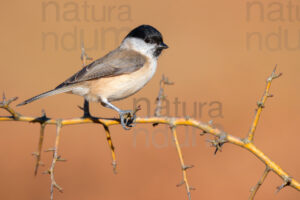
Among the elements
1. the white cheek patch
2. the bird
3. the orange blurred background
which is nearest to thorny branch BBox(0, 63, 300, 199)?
the bird

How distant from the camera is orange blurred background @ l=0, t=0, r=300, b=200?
15.9ft

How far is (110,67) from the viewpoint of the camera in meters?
3.21

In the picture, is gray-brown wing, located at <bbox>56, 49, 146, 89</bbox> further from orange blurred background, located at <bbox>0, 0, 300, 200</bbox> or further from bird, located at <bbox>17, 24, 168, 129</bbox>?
orange blurred background, located at <bbox>0, 0, 300, 200</bbox>

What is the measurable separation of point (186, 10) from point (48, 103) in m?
3.44

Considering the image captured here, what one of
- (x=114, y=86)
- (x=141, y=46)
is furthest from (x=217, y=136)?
(x=141, y=46)

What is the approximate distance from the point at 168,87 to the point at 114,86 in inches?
135

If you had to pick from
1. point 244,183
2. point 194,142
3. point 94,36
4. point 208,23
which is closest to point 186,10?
point 208,23

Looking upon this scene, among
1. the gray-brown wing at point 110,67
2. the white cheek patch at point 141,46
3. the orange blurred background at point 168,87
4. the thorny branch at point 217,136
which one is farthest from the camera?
the orange blurred background at point 168,87

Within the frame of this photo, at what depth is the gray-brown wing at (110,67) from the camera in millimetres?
3091

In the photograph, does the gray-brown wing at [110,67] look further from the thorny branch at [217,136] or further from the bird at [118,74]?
the thorny branch at [217,136]

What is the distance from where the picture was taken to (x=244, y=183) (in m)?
4.91

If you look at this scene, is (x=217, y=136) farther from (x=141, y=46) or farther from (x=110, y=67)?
(x=141, y=46)

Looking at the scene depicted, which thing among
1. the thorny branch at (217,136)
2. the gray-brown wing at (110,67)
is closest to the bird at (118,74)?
the gray-brown wing at (110,67)

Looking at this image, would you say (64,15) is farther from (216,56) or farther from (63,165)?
(63,165)
